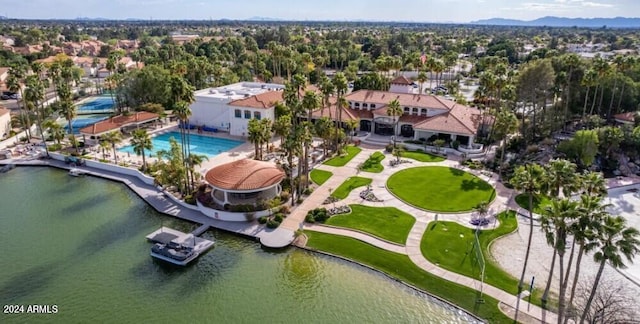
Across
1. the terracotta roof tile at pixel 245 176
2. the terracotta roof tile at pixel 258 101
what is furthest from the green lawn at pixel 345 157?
the terracotta roof tile at pixel 258 101

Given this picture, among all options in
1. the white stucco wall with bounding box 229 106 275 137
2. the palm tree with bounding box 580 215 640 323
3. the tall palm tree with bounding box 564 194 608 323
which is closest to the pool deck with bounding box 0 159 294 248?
the white stucco wall with bounding box 229 106 275 137

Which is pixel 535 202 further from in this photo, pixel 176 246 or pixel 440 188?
pixel 176 246

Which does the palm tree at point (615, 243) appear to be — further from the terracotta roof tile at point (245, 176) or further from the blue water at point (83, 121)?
the blue water at point (83, 121)

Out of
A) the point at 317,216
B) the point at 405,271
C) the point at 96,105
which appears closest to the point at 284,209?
the point at 317,216

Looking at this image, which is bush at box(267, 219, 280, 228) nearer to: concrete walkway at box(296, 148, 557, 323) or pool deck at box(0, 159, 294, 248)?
pool deck at box(0, 159, 294, 248)

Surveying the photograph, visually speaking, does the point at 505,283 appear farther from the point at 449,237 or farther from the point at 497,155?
the point at 497,155

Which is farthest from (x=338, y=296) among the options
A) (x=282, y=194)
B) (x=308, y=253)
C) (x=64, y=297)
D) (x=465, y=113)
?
(x=465, y=113)
